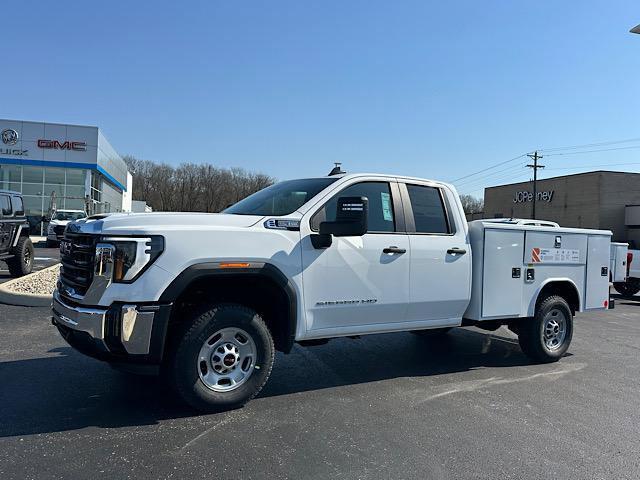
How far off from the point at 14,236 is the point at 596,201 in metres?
47.4

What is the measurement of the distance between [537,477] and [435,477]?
70 centimetres

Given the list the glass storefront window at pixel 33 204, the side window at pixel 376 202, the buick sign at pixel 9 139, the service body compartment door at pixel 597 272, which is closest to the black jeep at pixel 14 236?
the side window at pixel 376 202

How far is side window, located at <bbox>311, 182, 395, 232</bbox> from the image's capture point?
5.14 meters

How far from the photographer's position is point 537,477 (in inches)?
137

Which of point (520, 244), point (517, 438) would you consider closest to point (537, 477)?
point (517, 438)

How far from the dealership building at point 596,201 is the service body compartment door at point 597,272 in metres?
42.7

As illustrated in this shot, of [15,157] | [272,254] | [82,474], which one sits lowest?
[82,474]

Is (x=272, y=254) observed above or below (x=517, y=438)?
above

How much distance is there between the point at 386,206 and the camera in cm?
538

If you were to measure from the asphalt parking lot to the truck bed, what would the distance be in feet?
2.77

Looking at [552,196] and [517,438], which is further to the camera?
[552,196]

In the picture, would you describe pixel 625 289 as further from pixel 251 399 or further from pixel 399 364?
pixel 251 399

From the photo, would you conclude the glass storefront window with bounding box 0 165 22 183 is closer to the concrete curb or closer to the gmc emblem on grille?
the concrete curb

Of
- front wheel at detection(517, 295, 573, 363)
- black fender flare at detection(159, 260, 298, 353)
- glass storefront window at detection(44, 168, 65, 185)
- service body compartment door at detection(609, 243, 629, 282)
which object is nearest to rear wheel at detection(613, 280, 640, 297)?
service body compartment door at detection(609, 243, 629, 282)
